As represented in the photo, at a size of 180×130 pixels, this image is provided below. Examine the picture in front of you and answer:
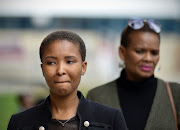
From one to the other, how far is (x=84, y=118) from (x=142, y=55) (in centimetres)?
125

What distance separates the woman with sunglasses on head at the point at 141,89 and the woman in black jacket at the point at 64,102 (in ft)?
2.75

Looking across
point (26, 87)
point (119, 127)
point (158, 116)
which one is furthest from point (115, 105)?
point (26, 87)

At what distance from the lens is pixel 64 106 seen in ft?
8.60

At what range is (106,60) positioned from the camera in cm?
1430

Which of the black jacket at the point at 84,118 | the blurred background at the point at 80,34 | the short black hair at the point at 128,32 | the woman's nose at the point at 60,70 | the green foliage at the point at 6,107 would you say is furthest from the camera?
the blurred background at the point at 80,34

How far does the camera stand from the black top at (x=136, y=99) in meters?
3.42

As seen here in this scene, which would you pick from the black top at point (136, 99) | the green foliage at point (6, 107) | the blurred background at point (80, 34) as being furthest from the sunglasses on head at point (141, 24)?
the blurred background at point (80, 34)

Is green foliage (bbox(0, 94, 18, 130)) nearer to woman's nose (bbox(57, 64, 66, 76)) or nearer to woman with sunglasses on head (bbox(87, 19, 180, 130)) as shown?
woman with sunglasses on head (bbox(87, 19, 180, 130))

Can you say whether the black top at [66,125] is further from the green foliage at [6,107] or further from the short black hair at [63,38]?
the green foliage at [6,107]

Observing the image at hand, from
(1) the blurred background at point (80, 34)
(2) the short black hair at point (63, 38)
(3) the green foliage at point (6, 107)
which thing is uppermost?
(2) the short black hair at point (63, 38)

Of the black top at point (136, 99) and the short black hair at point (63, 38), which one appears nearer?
the short black hair at point (63, 38)

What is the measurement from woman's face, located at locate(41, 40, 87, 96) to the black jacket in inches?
6.3

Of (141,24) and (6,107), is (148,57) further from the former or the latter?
(6,107)

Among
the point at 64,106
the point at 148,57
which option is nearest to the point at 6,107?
the point at 148,57
